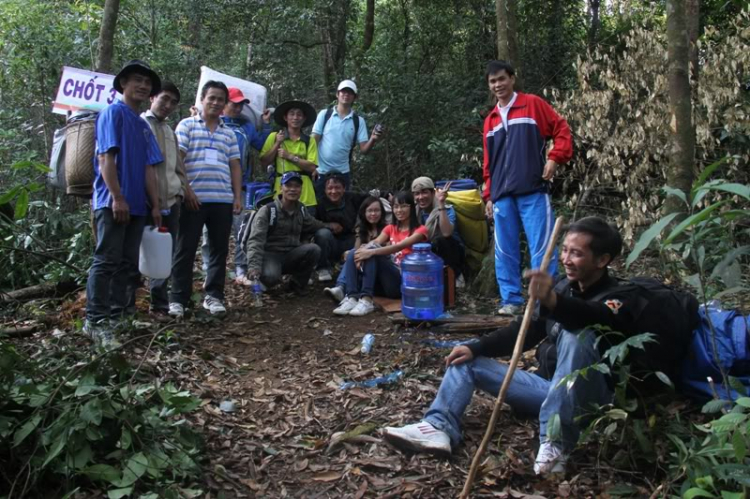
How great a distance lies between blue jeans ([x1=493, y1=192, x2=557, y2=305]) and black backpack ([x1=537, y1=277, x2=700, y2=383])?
2404mm

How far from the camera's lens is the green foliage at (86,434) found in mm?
2891

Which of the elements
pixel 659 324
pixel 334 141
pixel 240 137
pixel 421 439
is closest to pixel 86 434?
pixel 421 439

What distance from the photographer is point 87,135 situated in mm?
5203

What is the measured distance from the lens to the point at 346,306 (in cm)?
622

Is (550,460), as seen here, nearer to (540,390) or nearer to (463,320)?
(540,390)

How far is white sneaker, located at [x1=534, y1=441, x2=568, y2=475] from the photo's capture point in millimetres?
3201

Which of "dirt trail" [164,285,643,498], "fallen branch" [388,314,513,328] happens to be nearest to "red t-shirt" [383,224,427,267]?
"dirt trail" [164,285,643,498]

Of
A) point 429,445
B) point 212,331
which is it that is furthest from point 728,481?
point 212,331

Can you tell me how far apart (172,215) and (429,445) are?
3362mm

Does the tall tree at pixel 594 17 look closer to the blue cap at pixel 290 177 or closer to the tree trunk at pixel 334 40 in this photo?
the tree trunk at pixel 334 40

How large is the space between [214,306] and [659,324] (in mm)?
4091

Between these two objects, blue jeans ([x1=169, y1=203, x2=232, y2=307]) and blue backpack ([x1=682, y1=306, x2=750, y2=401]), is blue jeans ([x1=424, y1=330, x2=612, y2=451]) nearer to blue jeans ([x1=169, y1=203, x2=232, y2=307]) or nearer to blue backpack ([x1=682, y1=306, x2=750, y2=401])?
blue backpack ([x1=682, y1=306, x2=750, y2=401])

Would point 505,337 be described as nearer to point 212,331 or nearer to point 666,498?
point 666,498

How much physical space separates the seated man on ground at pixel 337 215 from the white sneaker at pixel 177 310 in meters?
1.89
